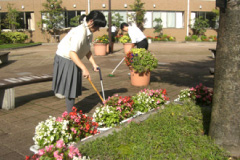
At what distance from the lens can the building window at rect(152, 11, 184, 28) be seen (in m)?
29.3

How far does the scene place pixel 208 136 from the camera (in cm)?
304

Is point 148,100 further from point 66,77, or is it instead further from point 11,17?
point 11,17

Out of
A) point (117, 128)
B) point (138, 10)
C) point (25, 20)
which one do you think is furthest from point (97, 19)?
point (25, 20)

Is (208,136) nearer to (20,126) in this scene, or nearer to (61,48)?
(61,48)

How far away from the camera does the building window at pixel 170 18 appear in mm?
29344

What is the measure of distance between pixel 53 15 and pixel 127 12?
25.7ft

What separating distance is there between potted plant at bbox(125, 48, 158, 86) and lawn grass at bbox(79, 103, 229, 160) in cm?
329

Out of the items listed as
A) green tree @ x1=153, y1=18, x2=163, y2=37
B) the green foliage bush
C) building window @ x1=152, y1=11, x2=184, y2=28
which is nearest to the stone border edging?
the green foliage bush

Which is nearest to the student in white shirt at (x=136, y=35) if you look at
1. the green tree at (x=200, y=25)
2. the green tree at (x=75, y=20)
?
the green tree at (x=75, y=20)

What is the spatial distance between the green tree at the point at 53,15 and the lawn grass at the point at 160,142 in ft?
81.2

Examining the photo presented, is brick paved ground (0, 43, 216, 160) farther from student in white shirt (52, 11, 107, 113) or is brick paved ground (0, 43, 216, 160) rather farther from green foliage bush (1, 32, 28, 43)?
green foliage bush (1, 32, 28, 43)

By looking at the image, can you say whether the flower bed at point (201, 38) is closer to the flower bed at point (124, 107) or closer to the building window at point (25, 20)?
the building window at point (25, 20)

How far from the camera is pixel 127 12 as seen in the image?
93.7 ft

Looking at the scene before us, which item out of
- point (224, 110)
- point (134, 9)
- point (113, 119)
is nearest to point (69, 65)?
point (113, 119)
